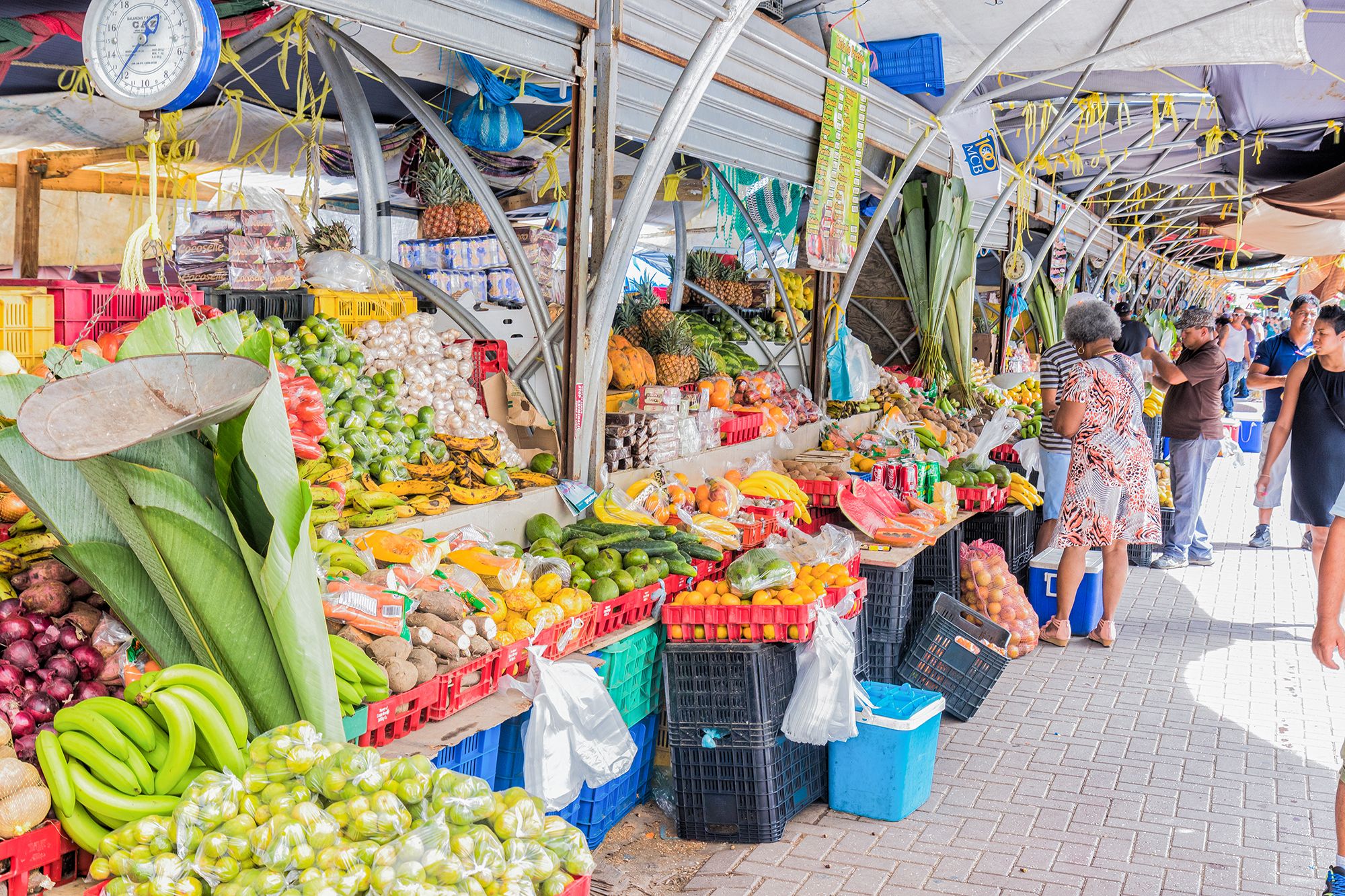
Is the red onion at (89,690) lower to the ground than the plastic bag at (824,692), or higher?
higher

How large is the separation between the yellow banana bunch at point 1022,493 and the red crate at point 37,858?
5777 millimetres

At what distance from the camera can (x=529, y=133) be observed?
805cm

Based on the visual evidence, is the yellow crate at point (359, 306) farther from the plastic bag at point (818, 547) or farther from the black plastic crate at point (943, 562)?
the black plastic crate at point (943, 562)

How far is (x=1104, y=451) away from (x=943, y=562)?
1208 mm

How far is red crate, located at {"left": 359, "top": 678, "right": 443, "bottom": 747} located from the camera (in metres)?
2.62

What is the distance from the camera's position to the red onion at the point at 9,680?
89.9 inches

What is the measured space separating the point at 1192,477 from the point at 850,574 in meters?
4.89

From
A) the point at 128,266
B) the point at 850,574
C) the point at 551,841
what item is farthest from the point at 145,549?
the point at 850,574

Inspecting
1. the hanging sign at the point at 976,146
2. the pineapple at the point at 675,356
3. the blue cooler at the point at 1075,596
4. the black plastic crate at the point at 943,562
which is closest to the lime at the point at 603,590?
the black plastic crate at the point at 943,562

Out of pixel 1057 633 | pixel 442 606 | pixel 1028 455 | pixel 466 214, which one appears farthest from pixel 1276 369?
pixel 442 606

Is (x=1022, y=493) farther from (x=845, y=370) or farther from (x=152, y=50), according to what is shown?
(x=152, y=50)

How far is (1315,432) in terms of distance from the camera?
6.41m

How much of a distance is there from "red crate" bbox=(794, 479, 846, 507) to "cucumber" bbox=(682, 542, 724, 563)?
156 cm

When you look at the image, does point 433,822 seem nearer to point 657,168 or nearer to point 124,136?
point 657,168
